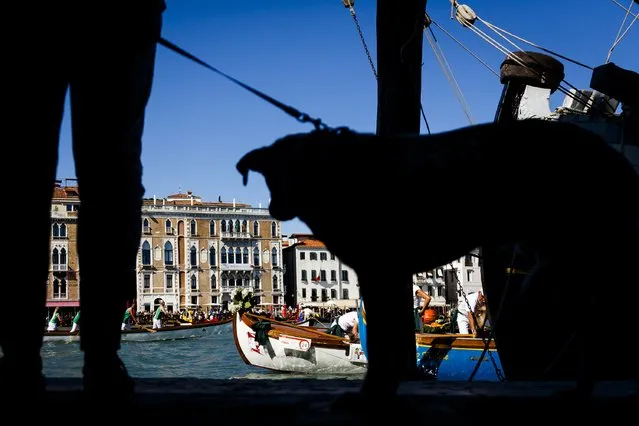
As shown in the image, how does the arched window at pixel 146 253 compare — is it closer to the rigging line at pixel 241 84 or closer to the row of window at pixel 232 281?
the row of window at pixel 232 281

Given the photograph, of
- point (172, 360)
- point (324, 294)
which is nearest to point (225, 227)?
point (324, 294)

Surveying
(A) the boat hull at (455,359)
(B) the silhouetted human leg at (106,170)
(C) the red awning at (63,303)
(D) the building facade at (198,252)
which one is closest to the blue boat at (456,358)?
(A) the boat hull at (455,359)

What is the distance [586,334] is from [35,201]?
1462mm

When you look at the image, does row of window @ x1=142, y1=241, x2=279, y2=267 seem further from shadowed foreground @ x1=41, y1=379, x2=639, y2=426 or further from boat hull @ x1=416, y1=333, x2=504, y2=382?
shadowed foreground @ x1=41, y1=379, x2=639, y2=426

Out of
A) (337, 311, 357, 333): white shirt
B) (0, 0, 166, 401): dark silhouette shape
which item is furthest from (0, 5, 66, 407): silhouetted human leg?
(337, 311, 357, 333): white shirt

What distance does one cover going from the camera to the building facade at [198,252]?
5909cm

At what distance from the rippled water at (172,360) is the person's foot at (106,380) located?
12.0 meters

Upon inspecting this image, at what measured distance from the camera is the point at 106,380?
5.65 ft

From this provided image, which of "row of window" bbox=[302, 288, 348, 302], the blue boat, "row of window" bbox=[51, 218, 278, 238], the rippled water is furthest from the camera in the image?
"row of window" bbox=[302, 288, 348, 302]

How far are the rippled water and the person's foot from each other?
12.0m

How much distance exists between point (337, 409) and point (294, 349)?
16137mm

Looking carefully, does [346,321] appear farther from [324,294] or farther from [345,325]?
[324,294]

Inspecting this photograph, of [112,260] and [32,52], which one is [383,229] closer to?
[112,260]

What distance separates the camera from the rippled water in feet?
60.4
